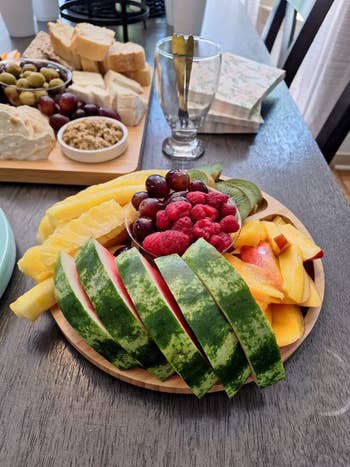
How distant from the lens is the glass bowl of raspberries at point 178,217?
0.64m

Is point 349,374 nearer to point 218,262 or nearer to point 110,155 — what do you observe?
point 218,262

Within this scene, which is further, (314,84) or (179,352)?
(314,84)

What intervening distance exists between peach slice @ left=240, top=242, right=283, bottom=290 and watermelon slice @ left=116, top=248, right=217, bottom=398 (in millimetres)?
166

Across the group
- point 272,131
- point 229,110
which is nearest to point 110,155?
point 229,110

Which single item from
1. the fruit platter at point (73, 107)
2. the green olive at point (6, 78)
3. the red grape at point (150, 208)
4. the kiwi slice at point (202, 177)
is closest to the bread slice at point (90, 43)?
the fruit platter at point (73, 107)

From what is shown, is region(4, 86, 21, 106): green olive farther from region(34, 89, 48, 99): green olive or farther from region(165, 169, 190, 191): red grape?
region(165, 169, 190, 191): red grape

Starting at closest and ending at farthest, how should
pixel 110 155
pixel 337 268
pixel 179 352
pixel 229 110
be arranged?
pixel 179 352 → pixel 337 268 → pixel 110 155 → pixel 229 110

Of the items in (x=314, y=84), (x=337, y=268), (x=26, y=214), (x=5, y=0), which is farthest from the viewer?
(x=314, y=84)

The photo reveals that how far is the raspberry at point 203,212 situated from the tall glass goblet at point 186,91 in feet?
1.37

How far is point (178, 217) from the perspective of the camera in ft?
2.15

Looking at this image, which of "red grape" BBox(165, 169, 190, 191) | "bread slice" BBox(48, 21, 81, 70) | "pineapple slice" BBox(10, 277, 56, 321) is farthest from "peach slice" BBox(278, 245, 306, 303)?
"bread slice" BBox(48, 21, 81, 70)

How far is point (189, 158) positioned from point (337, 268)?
0.48 meters

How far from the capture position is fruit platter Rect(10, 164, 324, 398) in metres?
0.53

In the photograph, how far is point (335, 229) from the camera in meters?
0.87
